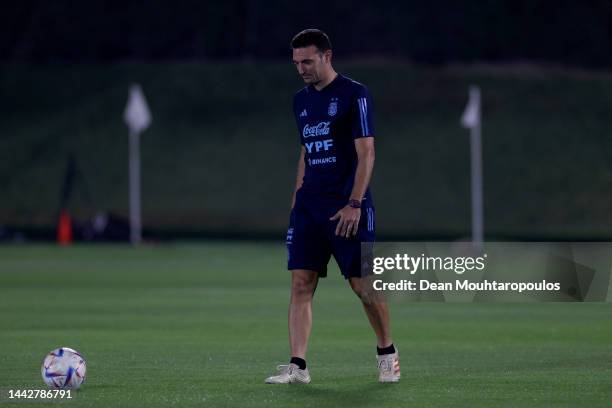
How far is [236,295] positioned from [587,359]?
10.4 metres

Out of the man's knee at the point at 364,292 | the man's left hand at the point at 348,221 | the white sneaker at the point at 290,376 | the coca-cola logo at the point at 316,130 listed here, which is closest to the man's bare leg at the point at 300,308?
the white sneaker at the point at 290,376

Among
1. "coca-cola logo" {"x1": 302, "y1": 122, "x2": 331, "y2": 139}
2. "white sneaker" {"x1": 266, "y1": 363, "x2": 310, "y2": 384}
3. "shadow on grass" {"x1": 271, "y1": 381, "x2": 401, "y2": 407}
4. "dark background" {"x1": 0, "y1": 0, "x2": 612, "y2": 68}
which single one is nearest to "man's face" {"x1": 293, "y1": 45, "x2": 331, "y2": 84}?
"coca-cola logo" {"x1": 302, "y1": 122, "x2": 331, "y2": 139}

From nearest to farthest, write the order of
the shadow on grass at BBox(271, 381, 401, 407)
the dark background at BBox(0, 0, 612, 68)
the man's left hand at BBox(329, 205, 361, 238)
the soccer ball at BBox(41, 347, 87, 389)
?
the shadow on grass at BBox(271, 381, 401, 407)
the soccer ball at BBox(41, 347, 87, 389)
the man's left hand at BBox(329, 205, 361, 238)
the dark background at BBox(0, 0, 612, 68)

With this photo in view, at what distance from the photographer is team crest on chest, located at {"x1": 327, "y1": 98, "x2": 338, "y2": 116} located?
33.3ft

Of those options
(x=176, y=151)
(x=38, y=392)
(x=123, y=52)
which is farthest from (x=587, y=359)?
(x=123, y=52)

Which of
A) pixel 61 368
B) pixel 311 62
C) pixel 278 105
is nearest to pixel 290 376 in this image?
pixel 61 368

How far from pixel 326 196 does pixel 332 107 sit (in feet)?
2.16

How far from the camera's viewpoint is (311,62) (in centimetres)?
1010

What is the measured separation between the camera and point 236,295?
71.7 ft

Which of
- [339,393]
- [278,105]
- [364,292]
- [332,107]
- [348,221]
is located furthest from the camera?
[278,105]

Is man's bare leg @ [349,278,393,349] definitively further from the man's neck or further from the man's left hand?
the man's neck

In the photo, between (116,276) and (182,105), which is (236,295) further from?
(182,105)

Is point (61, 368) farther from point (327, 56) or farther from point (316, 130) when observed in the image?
point (327, 56)

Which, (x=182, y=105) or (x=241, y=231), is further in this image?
(x=182, y=105)
